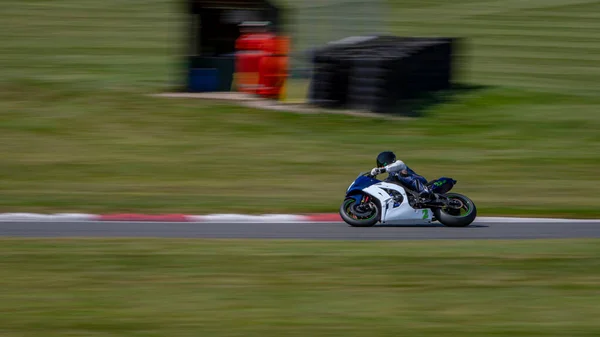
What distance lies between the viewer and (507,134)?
1959 cm

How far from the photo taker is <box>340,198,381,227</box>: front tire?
12.4m

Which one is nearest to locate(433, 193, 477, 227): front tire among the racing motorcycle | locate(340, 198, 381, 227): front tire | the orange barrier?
the racing motorcycle

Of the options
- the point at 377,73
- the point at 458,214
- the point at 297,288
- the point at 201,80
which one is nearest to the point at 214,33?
the point at 201,80

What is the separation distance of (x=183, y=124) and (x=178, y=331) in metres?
12.7

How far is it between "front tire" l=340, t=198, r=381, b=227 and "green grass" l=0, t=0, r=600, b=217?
142 cm

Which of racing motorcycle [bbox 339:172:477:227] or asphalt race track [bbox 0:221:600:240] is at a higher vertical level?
racing motorcycle [bbox 339:172:477:227]

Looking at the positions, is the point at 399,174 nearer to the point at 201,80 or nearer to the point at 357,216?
the point at 357,216

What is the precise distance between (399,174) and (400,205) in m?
0.40

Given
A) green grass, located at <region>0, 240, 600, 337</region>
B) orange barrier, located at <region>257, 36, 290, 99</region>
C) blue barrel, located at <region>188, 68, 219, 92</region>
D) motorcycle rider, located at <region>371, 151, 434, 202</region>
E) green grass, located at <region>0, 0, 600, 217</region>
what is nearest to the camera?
green grass, located at <region>0, 240, 600, 337</region>

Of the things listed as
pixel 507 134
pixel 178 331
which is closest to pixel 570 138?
pixel 507 134

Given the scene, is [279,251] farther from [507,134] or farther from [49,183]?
[507,134]

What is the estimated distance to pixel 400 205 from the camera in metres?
12.3

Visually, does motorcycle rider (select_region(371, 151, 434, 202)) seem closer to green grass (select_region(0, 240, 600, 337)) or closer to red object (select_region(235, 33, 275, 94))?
green grass (select_region(0, 240, 600, 337))

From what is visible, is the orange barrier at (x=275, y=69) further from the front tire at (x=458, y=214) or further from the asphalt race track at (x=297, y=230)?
the front tire at (x=458, y=214)
